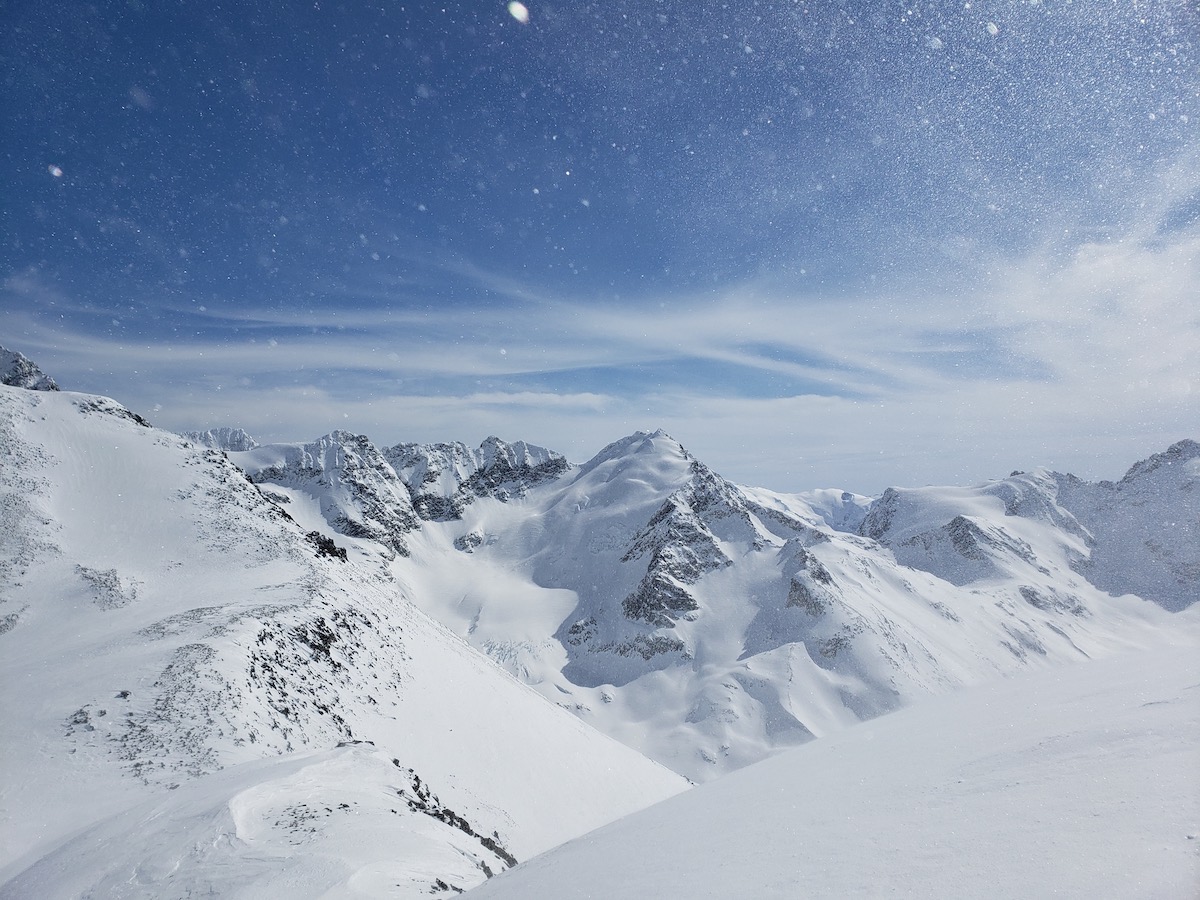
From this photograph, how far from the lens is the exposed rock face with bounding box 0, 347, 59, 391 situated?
154 meters

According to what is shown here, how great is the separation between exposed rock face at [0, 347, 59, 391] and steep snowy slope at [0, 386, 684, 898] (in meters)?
151

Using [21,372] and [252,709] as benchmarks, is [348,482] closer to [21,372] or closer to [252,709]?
[21,372]

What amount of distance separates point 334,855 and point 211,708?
11.7 metres

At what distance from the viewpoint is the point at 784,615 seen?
125562 mm

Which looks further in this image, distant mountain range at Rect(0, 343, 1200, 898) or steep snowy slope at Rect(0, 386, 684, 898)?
distant mountain range at Rect(0, 343, 1200, 898)

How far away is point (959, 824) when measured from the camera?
463 centimetres

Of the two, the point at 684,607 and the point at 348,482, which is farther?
the point at 348,482

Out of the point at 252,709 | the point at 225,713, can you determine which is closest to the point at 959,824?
the point at 225,713

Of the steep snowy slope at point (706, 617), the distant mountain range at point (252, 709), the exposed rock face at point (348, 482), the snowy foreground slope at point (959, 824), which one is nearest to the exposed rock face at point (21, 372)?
the exposed rock face at point (348, 482)

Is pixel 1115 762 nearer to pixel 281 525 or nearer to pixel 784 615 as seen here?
pixel 281 525

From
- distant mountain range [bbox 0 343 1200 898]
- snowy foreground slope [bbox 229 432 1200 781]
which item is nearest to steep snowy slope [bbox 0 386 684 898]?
distant mountain range [bbox 0 343 1200 898]

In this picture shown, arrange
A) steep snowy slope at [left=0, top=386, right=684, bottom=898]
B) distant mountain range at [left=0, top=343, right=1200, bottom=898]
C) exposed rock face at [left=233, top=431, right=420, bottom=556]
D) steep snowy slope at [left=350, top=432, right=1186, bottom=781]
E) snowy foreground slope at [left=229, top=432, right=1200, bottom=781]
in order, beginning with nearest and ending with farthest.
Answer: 1. steep snowy slope at [left=0, top=386, right=684, bottom=898]
2. distant mountain range at [left=0, top=343, right=1200, bottom=898]
3. steep snowy slope at [left=350, top=432, right=1186, bottom=781]
4. snowy foreground slope at [left=229, top=432, right=1200, bottom=781]
5. exposed rock face at [left=233, top=431, right=420, bottom=556]

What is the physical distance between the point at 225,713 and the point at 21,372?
20915 centimetres

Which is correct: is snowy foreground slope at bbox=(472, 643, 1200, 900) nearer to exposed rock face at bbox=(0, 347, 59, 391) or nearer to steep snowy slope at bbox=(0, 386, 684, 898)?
steep snowy slope at bbox=(0, 386, 684, 898)
